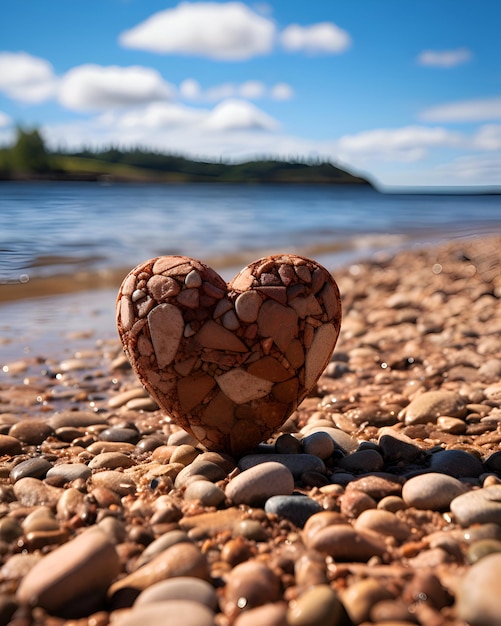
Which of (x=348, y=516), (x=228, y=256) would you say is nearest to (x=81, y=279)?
(x=228, y=256)

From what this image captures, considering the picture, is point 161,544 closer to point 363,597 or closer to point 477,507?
point 363,597

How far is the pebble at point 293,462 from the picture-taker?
8.34 ft

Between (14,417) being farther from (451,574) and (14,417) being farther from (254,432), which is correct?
(451,574)

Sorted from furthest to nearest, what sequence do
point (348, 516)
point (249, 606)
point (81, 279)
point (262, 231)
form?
point (262, 231) < point (81, 279) < point (348, 516) < point (249, 606)

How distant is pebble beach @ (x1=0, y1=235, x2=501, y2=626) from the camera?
1.66m

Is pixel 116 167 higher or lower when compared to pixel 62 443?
higher

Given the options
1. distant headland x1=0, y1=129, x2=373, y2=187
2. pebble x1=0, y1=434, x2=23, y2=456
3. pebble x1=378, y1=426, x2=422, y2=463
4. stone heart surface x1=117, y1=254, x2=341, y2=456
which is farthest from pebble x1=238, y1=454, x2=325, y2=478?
distant headland x1=0, y1=129, x2=373, y2=187

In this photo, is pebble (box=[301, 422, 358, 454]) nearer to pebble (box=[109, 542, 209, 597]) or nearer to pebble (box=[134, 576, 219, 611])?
pebble (box=[109, 542, 209, 597])

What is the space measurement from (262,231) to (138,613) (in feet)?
54.4

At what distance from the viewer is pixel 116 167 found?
257 feet

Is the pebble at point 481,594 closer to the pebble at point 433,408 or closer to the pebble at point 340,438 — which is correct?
the pebble at point 340,438

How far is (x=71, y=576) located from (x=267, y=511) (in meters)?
0.71

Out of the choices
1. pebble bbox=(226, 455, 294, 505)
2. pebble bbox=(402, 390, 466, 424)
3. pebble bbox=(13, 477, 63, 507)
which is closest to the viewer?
pebble bbox=(226, 455, 294, 505)

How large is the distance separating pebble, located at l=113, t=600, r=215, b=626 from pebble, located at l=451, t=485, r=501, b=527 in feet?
3.05
